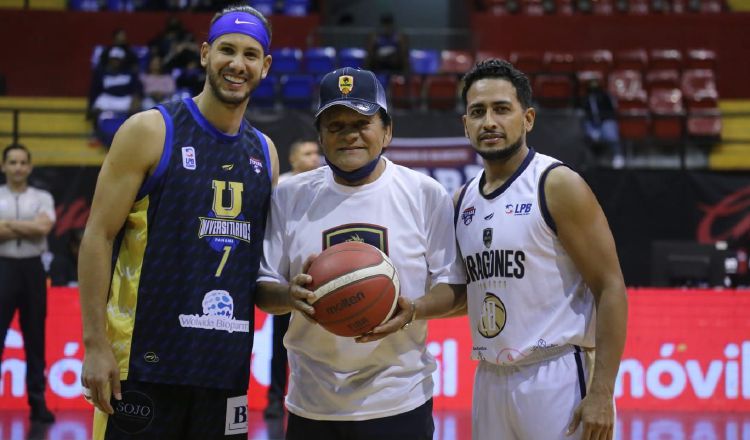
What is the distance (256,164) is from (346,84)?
48cm

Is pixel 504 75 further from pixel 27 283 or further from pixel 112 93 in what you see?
pixel 112 93

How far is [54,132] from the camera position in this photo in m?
14.5

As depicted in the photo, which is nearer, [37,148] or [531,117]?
[531,117]

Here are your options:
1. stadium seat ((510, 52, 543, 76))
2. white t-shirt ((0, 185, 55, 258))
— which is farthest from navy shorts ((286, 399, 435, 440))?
stadium seat ((510, 52, 543, 76))

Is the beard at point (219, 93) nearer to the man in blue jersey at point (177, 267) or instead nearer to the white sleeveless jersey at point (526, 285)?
the man in blue jersey at point (177, 267)

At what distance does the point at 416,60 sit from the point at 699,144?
15.3 feet

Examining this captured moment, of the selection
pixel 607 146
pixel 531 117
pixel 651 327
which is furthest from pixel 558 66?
pixel 531 117

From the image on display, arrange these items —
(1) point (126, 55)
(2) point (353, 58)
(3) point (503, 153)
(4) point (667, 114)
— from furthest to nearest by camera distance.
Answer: (2) point (353, 58), (1) point (126, 55), (4) point (667, 114), (3) point (503, 153)

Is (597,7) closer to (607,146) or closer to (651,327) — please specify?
(607,146)

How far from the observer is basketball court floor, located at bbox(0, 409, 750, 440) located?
7.11 m

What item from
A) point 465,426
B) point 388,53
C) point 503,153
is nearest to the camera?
point 503,153

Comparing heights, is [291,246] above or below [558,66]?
below

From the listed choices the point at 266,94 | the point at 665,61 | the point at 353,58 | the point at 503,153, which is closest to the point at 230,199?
the point at 503,153

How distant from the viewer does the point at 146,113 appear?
3.56 m
